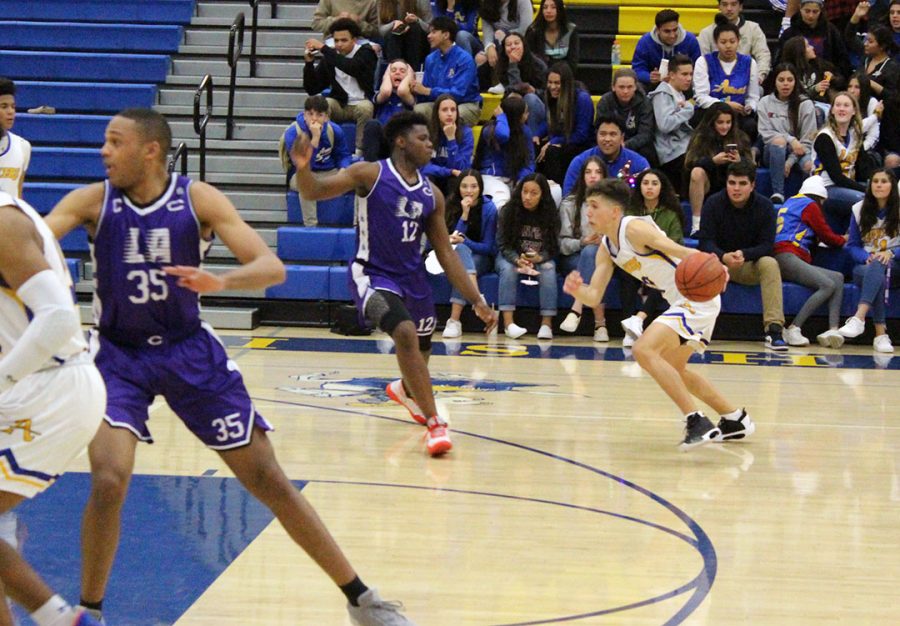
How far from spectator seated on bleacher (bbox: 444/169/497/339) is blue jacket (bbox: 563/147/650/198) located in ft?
2.23

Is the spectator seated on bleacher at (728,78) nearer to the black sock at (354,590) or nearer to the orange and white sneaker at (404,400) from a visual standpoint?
the orange and white sneaker at (404,400)

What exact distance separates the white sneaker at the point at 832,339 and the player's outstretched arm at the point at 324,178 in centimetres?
525

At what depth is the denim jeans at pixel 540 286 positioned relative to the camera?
10523 millimetres

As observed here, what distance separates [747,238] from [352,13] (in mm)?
4694

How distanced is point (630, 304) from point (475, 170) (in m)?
1.74

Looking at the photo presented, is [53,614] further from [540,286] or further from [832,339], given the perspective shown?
[832,339]

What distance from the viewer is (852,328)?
10.4m

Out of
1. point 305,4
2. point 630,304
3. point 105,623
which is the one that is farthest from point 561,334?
point 105,623

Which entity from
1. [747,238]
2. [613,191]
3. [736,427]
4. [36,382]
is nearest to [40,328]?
[36,382]

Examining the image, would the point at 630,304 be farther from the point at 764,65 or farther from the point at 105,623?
the point at 105,623

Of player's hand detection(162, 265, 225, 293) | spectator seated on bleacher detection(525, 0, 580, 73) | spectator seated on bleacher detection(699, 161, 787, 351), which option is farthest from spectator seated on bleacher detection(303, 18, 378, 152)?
player's hand detection(162, 265, 225, 293)

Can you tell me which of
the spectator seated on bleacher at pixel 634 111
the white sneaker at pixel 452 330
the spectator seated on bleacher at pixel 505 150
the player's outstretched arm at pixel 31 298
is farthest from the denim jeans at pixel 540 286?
the player's outstretched arm at pixel 31 298

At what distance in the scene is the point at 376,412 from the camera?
7598mm

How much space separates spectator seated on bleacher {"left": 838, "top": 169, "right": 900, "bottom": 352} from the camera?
10.4 metres
